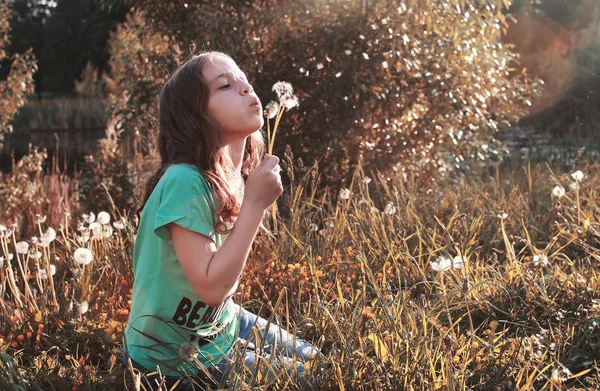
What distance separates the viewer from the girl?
6.34 ft

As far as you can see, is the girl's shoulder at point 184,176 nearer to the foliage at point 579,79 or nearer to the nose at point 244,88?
the nose at point 244,88

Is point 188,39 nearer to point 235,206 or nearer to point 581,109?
point 235,206

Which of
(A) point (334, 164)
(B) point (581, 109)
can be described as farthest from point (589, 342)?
(B) point (581, 109)

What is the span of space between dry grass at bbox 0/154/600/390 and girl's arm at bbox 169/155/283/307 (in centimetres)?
26

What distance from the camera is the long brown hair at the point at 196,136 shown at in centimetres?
211

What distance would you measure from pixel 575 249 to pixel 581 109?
9728 mm

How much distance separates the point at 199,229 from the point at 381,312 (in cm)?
87

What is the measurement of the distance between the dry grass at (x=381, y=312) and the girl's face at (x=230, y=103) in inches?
24.1

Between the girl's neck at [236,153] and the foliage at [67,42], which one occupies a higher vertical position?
the girl's neck at [236,153]

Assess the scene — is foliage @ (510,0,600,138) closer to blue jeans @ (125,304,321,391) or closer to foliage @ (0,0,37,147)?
foliage @ (0,0,37,147)

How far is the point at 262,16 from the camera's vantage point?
5.53 m

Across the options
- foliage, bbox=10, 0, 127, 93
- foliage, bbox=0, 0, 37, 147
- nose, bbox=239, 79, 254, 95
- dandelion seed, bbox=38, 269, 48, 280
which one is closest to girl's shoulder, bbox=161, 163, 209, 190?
nose, bbox=239, 79, 254, 95

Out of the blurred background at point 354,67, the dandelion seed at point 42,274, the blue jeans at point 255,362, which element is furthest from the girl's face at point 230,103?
the blurred background at point 354,67

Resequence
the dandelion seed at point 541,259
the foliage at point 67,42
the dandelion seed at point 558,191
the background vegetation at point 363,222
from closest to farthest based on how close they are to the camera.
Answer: the background vegetation at point 363,222
the dandelion seed at point 541,259
the dandelion seed at point 558,191
the foliage at point 67,42
